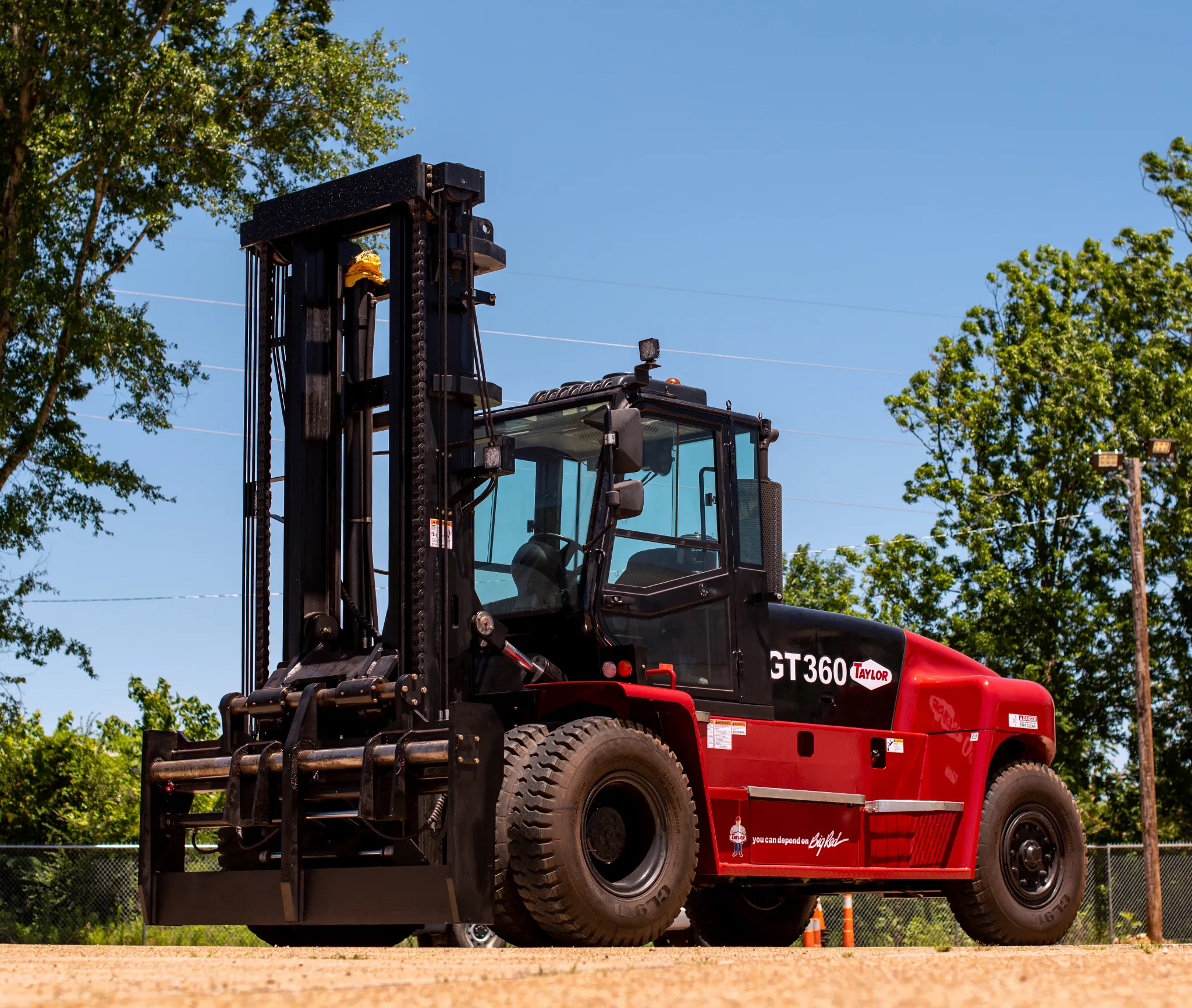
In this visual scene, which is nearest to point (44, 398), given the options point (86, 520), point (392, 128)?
point (86, 520)

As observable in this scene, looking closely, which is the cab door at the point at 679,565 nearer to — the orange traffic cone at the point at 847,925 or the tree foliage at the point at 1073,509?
the orange traffic cone at the point at 847,925

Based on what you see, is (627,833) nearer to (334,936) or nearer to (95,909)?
(334,936)

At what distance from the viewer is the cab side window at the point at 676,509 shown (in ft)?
31.4

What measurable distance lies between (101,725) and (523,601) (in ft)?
59.6

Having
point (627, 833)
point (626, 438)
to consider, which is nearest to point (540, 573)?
point (626, 438)

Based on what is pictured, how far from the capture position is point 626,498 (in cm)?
898

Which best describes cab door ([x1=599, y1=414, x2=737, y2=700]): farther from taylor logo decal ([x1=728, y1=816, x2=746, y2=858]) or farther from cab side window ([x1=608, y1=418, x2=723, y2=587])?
taylor logo decal ([x1=728, y1=816, x2=746, y2=858])

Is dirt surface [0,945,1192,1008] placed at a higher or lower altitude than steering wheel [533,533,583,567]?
lower

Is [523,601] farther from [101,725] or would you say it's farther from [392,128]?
[101,725]

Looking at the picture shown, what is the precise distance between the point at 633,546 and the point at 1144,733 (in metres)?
17.8

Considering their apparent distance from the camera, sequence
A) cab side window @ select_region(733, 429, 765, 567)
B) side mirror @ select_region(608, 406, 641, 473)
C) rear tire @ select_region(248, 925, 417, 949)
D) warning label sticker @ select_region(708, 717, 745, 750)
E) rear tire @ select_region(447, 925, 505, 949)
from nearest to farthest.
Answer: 1. side mirror @ select_region(608, 406, 641, 473)
2. warning label sticker @ select_region(708, 717, 745, 750)
3. rear tire @ select_region(248, 925, 417, 949)
4. cab side window @ select_region(733, 429, 765, 567)
5. rear tire @ select_region(447, 925, 505, 949)

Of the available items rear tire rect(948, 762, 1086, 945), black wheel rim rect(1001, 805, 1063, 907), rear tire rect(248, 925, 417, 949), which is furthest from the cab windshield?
black wheel rim rect(1001, 805, 1063, 907)

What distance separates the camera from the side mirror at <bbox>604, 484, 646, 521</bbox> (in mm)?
8969

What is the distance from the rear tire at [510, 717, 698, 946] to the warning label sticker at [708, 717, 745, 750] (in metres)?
0.65
